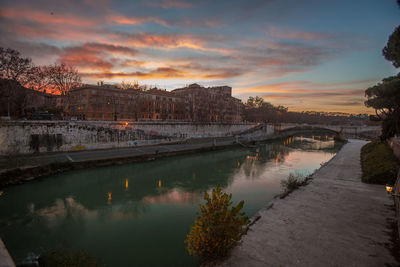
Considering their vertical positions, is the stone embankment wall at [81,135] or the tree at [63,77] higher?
the tree at [63,77]

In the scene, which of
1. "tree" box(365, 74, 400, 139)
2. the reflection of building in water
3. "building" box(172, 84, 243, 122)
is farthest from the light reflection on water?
"building" box(172, 84, 243, 122)

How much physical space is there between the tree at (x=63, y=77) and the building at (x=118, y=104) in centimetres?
620

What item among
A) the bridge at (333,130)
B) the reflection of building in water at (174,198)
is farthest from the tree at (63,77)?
the bridge at (333,130)

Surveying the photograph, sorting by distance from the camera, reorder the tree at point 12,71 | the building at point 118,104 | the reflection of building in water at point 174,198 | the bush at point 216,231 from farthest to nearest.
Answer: the building at point 118,104 → the tree at point 12,71 → the reflection of building in water at point 174,198 → the bush at point 216,231

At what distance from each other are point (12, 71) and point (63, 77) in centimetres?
678

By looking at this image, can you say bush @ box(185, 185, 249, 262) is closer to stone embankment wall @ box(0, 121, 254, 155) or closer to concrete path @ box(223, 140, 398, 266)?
concrete path @ box(223, 140, 398, 266)

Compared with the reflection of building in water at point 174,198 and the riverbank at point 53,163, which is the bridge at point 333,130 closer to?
the riverbank at point 53,163

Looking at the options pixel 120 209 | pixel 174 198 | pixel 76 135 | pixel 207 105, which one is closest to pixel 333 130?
pixel 207 105

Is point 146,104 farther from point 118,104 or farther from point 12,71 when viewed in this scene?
point 12,71

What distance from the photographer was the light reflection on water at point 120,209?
8508 mm

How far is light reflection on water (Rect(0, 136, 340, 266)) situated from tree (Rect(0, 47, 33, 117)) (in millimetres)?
17850

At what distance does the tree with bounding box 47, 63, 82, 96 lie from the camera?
103 ft

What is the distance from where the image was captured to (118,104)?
52.7 m

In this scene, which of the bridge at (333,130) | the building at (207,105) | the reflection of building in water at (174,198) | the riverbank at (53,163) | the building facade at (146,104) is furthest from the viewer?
the building at (207,105)
